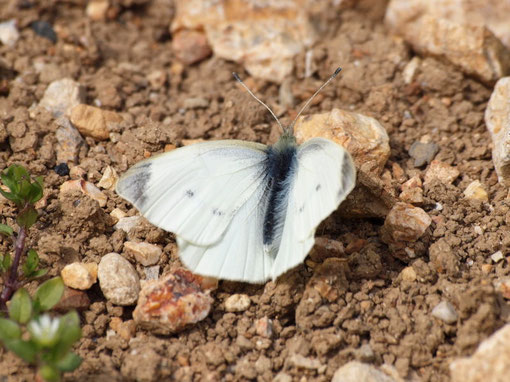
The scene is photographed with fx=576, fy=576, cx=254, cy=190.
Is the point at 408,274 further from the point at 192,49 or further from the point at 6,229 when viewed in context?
the point at 192,49

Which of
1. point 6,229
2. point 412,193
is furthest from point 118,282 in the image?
point 412,193

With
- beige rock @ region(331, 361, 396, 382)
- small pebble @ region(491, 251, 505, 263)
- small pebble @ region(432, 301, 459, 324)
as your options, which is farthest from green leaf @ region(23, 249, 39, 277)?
small pebble @ region(491, 251, 505, 263)

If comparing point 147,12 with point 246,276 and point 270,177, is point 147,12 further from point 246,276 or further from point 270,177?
point 246,276

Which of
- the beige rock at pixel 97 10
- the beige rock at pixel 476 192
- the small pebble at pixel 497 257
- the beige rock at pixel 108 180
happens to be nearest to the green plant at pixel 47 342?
the beige rock at pixel 108 180

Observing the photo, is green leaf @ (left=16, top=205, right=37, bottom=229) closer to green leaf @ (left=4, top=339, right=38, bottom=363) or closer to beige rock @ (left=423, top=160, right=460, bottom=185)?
green leaf @ (left=4, top=339, right=38, bottom=363)

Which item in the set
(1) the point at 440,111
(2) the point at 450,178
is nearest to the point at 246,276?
(2) the point at 450,178

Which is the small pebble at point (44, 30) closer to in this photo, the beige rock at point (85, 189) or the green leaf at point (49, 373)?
the beige rock at point (85, 189)

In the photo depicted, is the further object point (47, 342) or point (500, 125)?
point (500, 125)
